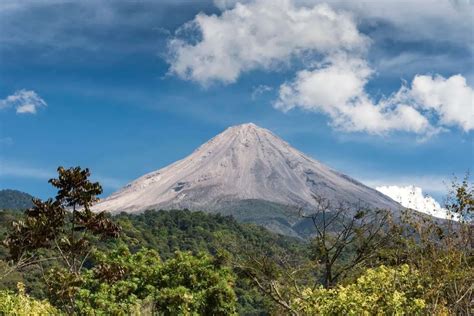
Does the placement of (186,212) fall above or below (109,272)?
above

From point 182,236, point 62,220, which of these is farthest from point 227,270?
point 182,236

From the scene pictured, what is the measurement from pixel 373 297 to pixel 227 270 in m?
12.1

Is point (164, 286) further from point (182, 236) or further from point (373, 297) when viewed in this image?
point (182, 236)

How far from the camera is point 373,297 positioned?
1303 cm

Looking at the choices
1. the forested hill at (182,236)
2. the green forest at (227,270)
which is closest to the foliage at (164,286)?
the green forest at (227,270)

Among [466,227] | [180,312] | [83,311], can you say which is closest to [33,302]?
[83,311]

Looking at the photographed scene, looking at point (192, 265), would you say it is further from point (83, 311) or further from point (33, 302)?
point (33, 302)

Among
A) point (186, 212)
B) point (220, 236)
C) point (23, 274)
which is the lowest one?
point (23, 274)

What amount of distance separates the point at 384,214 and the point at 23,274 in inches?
2433

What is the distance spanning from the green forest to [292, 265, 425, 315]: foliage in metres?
0.03

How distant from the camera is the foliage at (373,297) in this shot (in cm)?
1273

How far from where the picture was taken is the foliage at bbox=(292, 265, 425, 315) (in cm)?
1273

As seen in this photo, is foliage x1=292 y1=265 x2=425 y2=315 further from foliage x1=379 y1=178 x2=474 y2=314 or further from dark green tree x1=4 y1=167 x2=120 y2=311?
dark green tree x1=4 y1=167 x2=120 y2=311

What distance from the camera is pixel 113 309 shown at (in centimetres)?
1920
